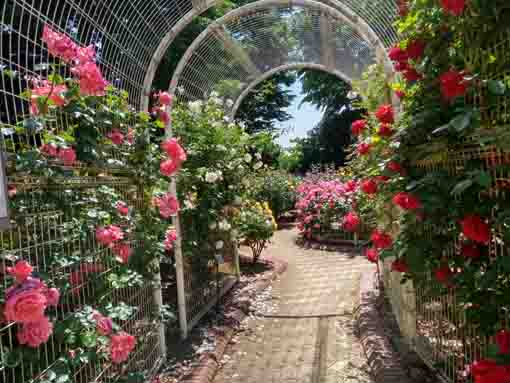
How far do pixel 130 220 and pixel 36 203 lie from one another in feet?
2.86

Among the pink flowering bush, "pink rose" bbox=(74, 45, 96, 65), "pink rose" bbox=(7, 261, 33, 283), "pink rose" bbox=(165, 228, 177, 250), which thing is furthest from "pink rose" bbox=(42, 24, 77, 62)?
the pink flowering bush

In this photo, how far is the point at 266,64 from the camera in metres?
5.78

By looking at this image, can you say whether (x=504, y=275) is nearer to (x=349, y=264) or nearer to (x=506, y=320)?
(x=506, y=320)

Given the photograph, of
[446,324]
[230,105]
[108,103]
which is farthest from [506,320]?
[230,105]

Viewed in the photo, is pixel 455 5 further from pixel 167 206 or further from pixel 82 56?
pixel 167 206

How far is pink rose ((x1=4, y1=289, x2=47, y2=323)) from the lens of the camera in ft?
4.13

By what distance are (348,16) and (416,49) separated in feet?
4.97

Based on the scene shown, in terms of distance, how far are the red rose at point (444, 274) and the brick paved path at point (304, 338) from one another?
136cm

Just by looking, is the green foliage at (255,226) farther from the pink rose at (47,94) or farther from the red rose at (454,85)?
the red rose at (454,85)

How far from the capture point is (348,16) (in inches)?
136

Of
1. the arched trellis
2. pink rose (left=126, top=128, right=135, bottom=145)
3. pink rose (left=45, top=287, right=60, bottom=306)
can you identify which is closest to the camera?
pink rose (left=45, top=287, right=60, bottom=306)

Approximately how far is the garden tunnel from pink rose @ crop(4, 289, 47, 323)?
0.36 feet

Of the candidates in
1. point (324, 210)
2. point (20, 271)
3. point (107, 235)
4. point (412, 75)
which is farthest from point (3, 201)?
point (324, 210)

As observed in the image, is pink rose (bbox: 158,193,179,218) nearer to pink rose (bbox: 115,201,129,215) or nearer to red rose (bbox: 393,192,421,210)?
pink rose (bbox: 115,201,129,215)
